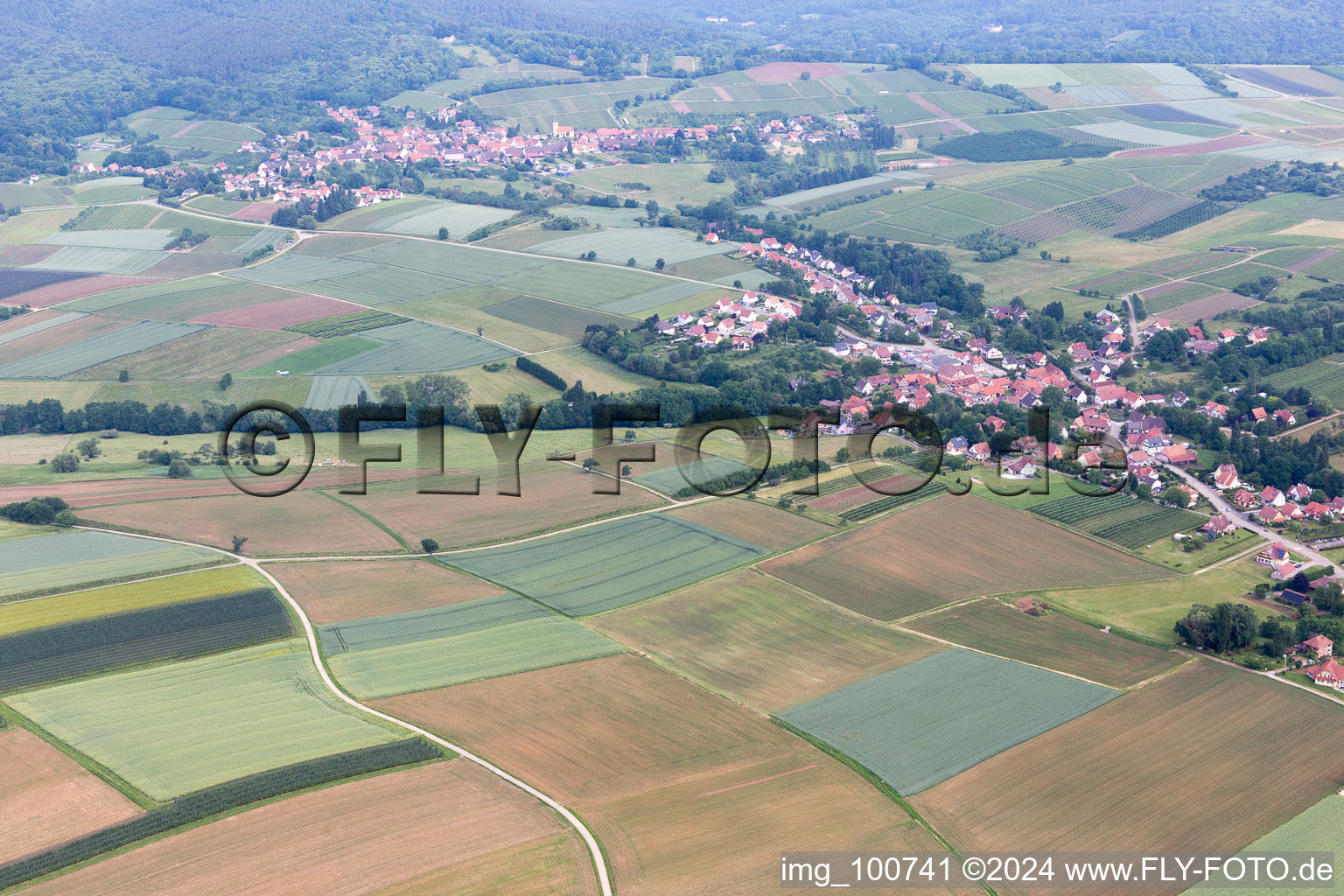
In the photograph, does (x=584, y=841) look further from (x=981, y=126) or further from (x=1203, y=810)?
(x=981, y=126)

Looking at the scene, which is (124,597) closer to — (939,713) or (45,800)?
(45,800)

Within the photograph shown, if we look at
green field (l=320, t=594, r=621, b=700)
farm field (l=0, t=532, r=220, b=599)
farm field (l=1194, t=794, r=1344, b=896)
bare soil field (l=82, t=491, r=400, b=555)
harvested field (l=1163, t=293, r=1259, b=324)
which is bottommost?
farm field (l=1194, t=794, r=1344, b=896)

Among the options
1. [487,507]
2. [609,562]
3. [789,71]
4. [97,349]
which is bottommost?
[609,562]

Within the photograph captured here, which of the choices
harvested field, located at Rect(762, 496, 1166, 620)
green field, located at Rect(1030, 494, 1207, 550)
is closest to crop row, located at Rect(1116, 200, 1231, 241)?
green field, located at Rect(1030, 494, 1207, 550)

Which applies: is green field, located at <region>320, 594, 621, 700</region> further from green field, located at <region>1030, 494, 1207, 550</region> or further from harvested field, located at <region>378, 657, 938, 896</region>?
green field, located at <region>1030, 494, 1207, 550</region>

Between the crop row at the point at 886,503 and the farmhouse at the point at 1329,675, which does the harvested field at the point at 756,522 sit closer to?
the crop row at the point at 886,503

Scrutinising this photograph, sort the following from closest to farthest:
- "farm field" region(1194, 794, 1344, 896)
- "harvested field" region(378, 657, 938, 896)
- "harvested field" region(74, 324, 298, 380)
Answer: "harvested field" region(378, 657, 938, 896)
"farm field" region(1194, 794, 1344, 896)
"harvested field" region(74, 324, 298, 380)

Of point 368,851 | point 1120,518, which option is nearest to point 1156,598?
point 1120,518

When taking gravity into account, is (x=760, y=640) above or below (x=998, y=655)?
below
